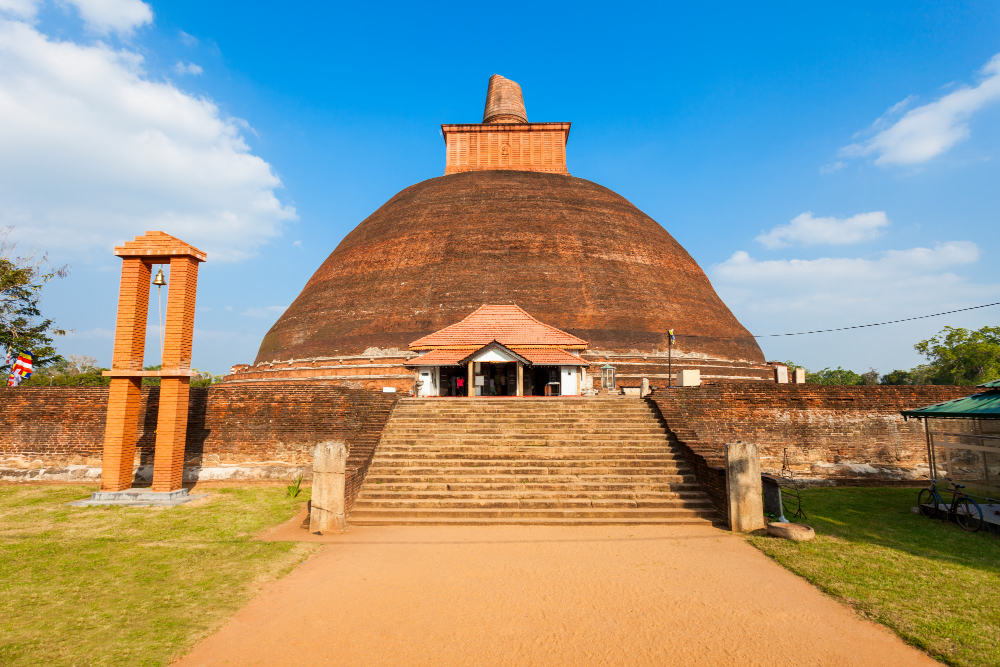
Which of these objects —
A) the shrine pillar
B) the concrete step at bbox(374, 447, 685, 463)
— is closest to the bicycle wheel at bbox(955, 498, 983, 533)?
the concrete step at bbox(374, 447, 685, 463)

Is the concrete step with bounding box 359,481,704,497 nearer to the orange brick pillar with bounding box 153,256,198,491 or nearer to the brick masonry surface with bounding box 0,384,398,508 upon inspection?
the brick masonry surface with bounding box 0,384,398,508

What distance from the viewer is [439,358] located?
55.2 feet

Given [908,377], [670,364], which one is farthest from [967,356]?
[670,364]

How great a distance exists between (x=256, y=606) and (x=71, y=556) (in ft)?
10.2

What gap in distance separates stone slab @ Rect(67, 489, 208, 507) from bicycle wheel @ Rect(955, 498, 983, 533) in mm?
12521

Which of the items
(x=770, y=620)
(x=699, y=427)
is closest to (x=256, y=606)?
(x=770, y=620)

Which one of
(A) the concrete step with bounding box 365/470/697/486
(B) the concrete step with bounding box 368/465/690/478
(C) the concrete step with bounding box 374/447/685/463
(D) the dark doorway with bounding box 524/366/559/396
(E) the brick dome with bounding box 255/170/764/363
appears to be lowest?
(A) the concrete step with bounding box 365/470/697/486

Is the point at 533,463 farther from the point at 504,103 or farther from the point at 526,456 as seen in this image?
the point at 504,103

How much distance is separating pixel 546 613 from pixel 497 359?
11.6 meters

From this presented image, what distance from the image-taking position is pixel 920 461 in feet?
38.8

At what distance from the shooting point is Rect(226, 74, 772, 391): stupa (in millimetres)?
19125

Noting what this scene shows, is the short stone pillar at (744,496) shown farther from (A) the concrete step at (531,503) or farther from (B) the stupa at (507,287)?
(B) the stupa at (507,287)

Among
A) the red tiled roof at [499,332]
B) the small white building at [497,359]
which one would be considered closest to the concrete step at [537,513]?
the small white building at [497,359]

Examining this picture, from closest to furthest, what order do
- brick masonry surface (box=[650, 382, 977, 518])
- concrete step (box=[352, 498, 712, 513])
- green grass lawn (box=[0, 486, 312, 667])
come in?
1. green grass lawn (box=[0, 486, 312, 667])
2. concrete step (box=[352, 498, 712, 513])
3. brick masonry surface (box=[650, 382, 977, 518])
